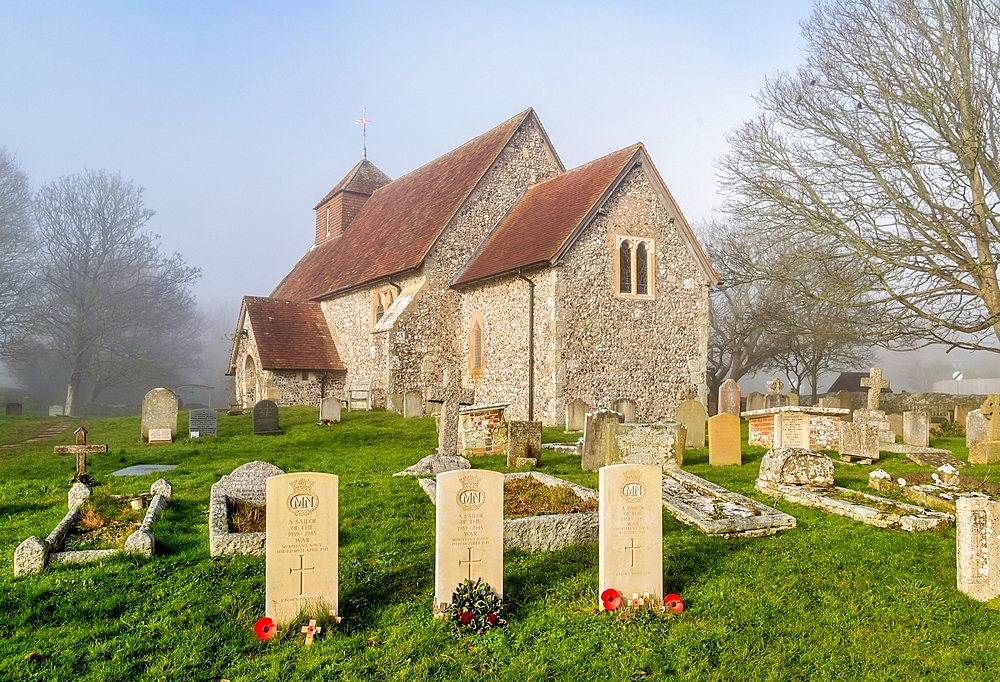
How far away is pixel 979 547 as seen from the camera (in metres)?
5.64

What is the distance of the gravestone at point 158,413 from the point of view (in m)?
15.0

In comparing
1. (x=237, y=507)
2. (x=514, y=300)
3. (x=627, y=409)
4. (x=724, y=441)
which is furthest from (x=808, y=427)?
(x=237, y=507)

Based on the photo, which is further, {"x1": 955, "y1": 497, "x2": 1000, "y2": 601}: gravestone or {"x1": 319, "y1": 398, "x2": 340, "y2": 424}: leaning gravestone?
{"x1": 319, "y1": 398, "x2": 340, "y2": 424}: leaning gravestone

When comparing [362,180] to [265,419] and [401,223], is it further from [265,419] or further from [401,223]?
[265,419]

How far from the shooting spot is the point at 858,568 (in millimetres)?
6250

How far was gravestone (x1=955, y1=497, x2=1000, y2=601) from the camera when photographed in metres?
5.59

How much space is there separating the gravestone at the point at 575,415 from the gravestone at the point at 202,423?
7.83 m

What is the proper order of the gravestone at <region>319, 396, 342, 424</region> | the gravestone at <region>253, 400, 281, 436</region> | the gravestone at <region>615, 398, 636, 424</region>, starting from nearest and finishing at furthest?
1. the gravestone at <region>615, 398, 636, 424</region>
2. the gravestone at <region>253, 400, 281, 436</region>
3. the gravestone at <region>319, 396, 342, 424</region>

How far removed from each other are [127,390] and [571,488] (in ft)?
142

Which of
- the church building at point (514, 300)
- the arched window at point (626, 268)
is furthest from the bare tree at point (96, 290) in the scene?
the arched window at point (626, 268)

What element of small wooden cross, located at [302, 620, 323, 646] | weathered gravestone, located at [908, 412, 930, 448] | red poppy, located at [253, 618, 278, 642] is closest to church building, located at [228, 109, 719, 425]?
weathered gravestone, located at [908, 412, 930, 448]

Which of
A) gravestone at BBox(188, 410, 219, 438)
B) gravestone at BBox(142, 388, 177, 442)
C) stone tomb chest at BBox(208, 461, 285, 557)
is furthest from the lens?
gravestone at BBox(188, 410, 219, 438)

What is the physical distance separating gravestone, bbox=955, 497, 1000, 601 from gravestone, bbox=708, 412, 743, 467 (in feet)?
17.6

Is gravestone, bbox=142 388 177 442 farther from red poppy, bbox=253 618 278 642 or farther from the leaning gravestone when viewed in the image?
red poppy, bbox=253 618 278 642
